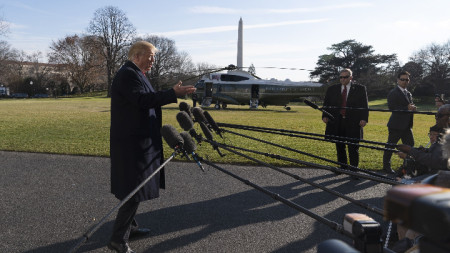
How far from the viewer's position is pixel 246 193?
5680 millimetres

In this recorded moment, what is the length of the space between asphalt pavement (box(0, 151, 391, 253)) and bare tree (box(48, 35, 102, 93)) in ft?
247

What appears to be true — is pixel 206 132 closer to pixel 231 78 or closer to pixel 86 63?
pixel 231 78

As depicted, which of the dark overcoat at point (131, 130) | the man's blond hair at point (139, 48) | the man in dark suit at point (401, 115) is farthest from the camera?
the man in dark suit at point (401, 115)

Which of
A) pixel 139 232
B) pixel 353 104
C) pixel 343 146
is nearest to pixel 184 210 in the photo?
pixel 139 232

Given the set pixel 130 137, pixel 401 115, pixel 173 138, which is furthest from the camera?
pixel 401 115

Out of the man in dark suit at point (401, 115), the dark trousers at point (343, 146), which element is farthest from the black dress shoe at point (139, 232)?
the man in dark suit at point (401, 115)

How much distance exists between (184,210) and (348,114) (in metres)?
4.28

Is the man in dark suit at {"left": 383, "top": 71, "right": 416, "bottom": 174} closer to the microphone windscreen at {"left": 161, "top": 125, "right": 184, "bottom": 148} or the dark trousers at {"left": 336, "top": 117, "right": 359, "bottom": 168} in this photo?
the dark trousers at {"left": 336, "top": 117, "right": 359, "bottom": 168}

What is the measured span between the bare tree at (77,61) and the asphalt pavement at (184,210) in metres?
75.2

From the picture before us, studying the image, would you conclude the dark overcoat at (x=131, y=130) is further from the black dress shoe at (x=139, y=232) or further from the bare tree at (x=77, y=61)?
the bare tree at (x=77, y=61)

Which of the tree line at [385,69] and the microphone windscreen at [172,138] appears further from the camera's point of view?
the tree line at [385,69]

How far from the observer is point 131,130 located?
3.35 m

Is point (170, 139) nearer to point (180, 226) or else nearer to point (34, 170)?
point (180, 226)

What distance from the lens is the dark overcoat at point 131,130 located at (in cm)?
331
